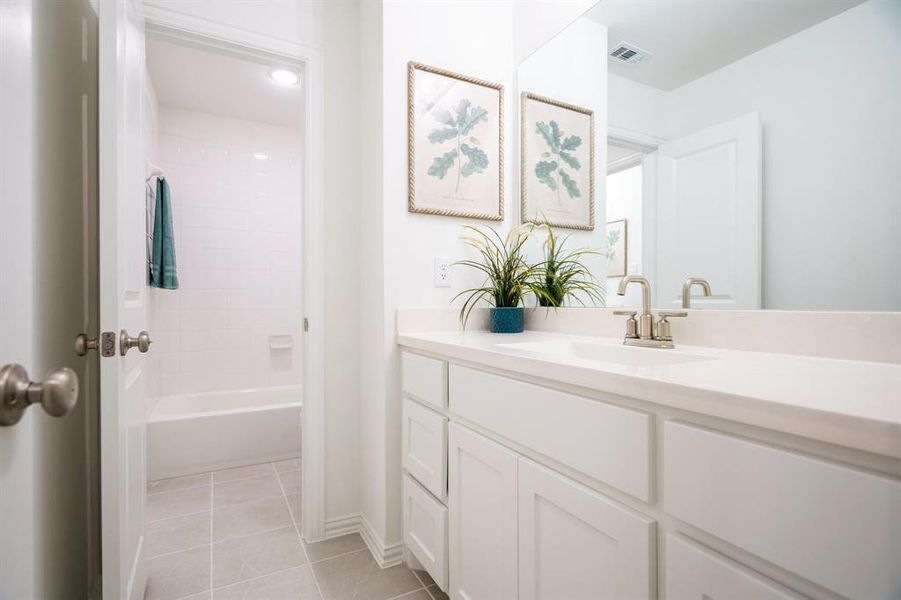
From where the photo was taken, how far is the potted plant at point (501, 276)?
1564 mm

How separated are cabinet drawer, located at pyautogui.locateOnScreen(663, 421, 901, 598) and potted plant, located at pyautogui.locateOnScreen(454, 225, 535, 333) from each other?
0.98 metres

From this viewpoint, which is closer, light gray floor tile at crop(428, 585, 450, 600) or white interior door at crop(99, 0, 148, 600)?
white interior door at crop(99, 0, 148, 600)

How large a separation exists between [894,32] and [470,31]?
1.34 m

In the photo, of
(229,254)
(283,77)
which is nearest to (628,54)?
(283,77)

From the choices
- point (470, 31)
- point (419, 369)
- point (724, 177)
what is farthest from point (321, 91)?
point (724, 177)

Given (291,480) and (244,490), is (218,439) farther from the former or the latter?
(291,480)

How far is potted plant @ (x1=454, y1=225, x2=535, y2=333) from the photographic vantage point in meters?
1.56

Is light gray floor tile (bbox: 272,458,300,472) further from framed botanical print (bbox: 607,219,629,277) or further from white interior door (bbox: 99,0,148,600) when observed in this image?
framed botanical print (bbox: 607,219,629,277)

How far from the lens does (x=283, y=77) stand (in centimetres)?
254

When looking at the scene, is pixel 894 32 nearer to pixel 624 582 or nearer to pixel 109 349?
pixel 624 582

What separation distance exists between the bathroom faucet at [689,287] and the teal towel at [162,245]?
2.87 metres

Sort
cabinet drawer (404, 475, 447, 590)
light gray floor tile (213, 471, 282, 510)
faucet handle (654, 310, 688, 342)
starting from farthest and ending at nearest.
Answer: light gray floor tile (213, 471, 282, 510), cabinet drawer (404, 475, 447, 590), faucet handle (654, 310, 688, 342)

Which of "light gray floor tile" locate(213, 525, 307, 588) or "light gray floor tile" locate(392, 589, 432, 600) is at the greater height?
"light gray floor tile" locate(392, 589, 432, 600)

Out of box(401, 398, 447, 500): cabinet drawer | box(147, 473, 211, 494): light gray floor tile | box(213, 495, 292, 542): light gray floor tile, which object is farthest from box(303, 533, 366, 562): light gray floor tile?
box(147, 473, 211, 494): light gray floor tile
